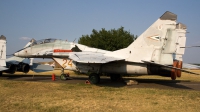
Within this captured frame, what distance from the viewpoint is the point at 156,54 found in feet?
43.4

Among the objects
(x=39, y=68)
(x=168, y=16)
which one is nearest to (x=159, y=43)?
(x=168, y=16)

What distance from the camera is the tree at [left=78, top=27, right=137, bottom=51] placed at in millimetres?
27812

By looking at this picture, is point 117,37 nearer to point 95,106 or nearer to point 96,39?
point 96,39

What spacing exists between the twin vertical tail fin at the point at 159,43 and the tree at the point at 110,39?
1387cm

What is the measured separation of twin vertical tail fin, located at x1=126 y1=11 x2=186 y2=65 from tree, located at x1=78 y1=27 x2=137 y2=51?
13.9 metres

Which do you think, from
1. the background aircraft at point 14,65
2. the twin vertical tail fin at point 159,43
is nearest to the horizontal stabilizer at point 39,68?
the background aircraft at point 14,65

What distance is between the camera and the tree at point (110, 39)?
27812 mm

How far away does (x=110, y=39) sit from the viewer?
28156mm

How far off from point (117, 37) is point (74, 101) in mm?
21773

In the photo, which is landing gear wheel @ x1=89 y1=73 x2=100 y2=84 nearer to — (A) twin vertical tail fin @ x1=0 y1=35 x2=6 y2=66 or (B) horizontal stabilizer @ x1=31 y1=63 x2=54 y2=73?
(B) horizontal stabilizer @ x1=31 y1=63 x2=54 y2=73

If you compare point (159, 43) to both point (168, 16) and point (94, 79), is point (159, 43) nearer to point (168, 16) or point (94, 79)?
point (168, 16)

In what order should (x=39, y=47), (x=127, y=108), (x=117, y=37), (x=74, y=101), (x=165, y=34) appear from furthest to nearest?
(x=117, y=37)
(x=39, y=47)
(x=165, y=34)
(x=74, y=101)
(x=127, y=108)

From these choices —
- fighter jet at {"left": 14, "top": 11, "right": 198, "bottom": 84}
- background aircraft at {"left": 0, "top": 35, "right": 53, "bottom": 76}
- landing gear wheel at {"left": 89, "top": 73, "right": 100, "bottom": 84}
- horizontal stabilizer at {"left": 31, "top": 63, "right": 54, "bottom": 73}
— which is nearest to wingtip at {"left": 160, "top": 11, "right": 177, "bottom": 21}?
fighter jet at {"left": 14, "top": 11, "right": 198, "bottom": 84}

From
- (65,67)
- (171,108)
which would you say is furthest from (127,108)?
(65,67)
